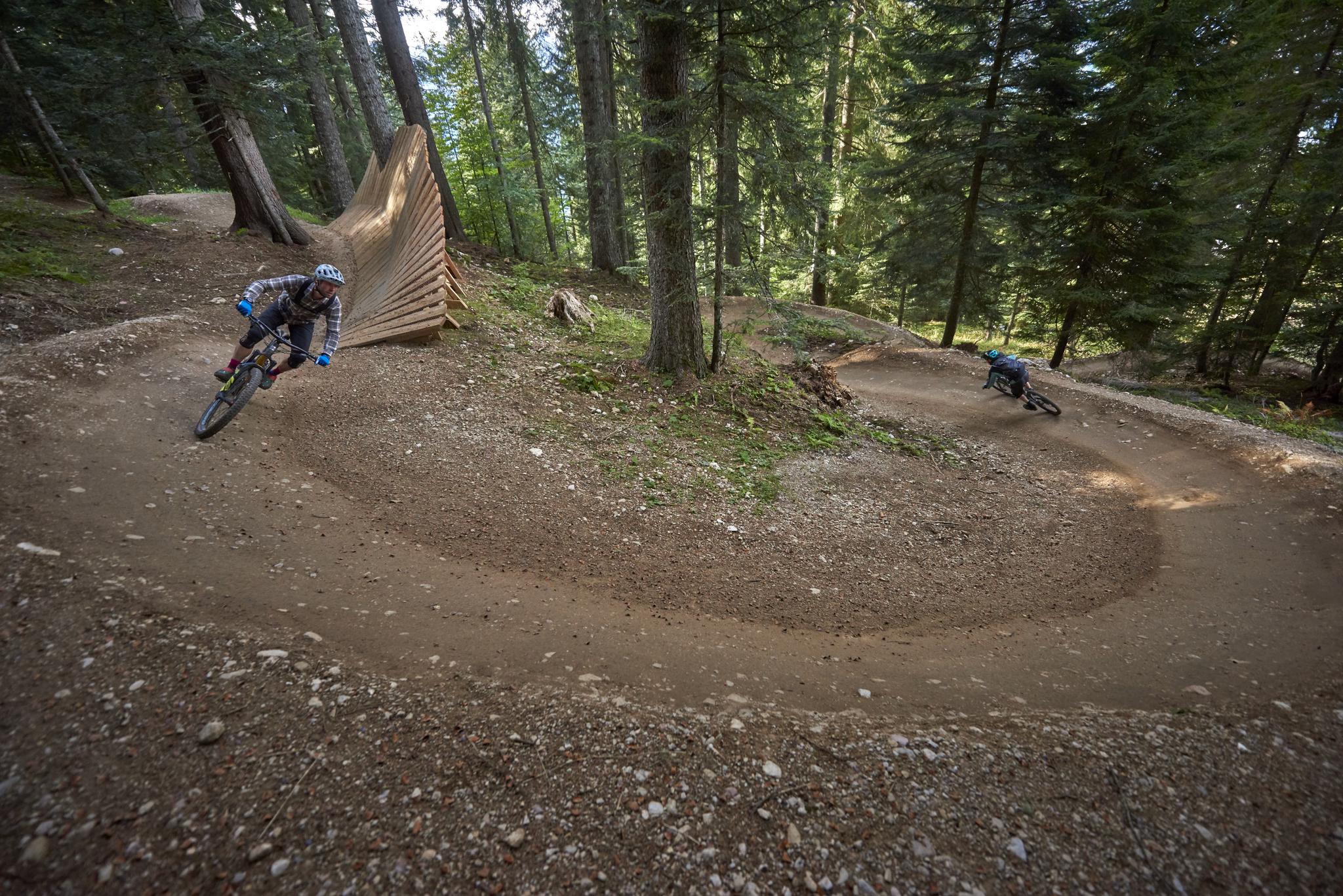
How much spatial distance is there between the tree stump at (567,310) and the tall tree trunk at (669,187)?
9.29 feet

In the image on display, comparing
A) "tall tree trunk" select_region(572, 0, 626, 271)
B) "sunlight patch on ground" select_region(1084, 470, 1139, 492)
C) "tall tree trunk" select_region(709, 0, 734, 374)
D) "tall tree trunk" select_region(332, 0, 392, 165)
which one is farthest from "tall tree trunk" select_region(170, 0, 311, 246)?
"sunlight patch on ground" select_region(1084, 470, 1139, 492)

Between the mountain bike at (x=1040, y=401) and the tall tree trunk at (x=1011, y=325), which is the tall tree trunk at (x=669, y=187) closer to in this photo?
the mountain bike at (x=1040, y=401)

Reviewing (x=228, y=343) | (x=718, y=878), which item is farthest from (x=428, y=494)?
(x=228, y=343)

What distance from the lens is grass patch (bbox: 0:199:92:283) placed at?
7.93 metres

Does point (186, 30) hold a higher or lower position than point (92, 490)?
higher

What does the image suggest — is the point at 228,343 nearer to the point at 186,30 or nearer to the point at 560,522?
the point at 186,30

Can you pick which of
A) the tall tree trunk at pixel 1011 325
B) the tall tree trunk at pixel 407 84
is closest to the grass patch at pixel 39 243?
the tall tree trunk at pixel 407 84

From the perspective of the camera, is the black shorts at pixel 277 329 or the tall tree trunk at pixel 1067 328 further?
the tall tree trunk at pixel 1067 328

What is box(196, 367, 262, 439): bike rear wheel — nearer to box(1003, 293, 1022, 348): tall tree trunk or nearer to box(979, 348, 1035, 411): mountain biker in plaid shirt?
box(979, 348, 1035, 411): mountain biker in plaid shirt

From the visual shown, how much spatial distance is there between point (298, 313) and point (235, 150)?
26.6 ft

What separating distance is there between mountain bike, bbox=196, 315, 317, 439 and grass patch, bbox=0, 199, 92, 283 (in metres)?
5.51

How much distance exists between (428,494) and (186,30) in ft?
33.8

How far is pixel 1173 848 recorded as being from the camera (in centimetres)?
253

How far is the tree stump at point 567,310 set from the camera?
35.5 ft
